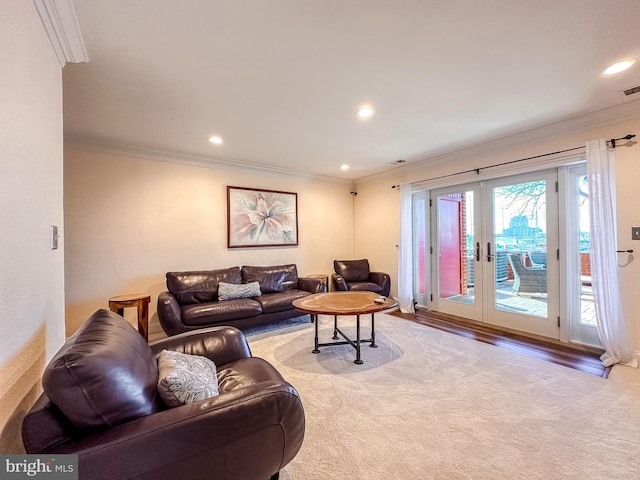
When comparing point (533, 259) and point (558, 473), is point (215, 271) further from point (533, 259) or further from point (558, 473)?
point (533, 259)

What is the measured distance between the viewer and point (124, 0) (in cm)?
147

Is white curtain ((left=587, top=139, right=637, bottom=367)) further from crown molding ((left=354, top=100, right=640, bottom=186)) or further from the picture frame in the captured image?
the picture frame

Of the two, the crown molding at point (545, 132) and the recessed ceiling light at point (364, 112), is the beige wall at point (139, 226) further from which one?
the crown molding at point (545, 132)

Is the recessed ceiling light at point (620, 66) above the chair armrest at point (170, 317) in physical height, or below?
above

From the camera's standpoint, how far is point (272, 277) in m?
4.38

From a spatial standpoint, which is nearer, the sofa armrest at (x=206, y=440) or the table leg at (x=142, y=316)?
the sofa armrest at (x=206, y=440)

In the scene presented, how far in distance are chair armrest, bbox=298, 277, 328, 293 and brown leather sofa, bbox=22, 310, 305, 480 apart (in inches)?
116

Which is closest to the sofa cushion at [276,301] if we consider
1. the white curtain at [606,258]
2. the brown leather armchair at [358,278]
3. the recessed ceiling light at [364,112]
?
the brown leather armchair at [358,278]

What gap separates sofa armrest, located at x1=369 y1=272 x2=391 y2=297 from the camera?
4855mm

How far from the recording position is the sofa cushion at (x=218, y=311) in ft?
10.7

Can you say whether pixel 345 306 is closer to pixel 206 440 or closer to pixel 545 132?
pixel 206 440

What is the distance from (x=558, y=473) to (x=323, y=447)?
4.03 feet

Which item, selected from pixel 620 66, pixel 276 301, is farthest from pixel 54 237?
pixel 620 66

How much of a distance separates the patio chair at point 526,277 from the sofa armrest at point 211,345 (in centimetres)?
356
